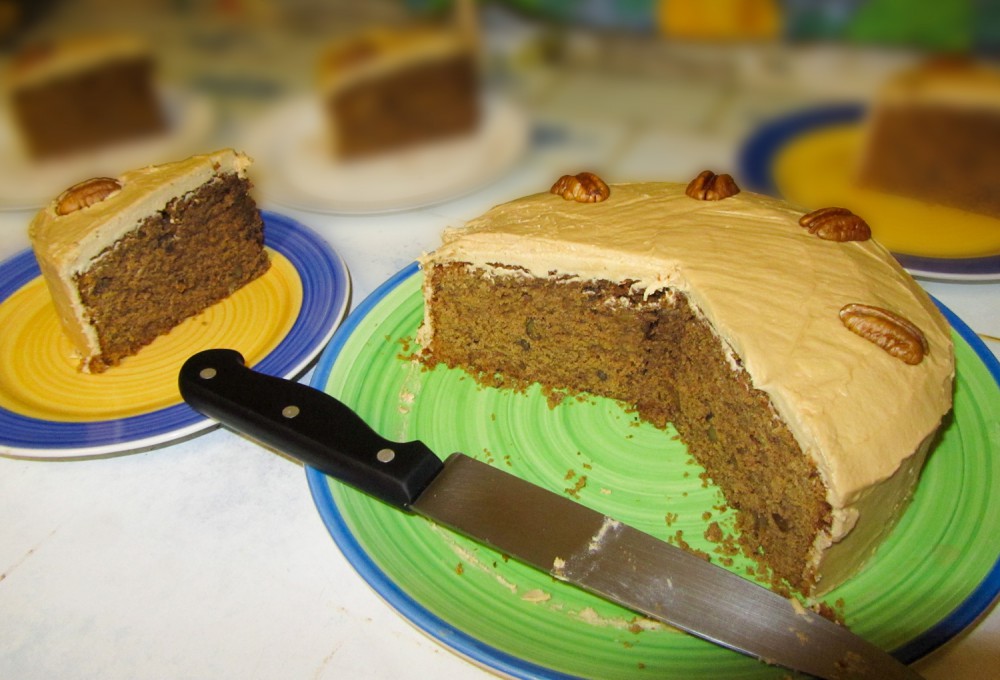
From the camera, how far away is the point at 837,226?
192 cm

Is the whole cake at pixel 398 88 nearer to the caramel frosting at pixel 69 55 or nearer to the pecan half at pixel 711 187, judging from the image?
the caramel frosting at pixel 69 55

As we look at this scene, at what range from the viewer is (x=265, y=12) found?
322 cm

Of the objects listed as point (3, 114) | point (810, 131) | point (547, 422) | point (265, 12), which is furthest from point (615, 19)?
point (3, 114)

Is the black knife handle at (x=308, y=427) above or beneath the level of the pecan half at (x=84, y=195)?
beneath

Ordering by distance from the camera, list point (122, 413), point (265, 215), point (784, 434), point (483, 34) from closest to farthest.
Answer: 1. point (784, 434)
2. point (122, 413)
3. point (265, 215)
4. point (483, 34)

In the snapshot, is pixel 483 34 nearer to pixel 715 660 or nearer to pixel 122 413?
pixel 122 413

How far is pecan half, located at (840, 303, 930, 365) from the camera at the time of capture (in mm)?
1574

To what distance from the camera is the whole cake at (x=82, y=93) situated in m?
3.52

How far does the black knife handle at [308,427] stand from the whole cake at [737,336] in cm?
51

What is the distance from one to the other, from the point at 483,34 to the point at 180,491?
2.31 meters

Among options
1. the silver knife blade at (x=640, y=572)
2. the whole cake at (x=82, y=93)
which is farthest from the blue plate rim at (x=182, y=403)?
the whole cake at (x=82, y=93)

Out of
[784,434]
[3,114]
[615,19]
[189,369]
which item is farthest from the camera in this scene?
[3,114]

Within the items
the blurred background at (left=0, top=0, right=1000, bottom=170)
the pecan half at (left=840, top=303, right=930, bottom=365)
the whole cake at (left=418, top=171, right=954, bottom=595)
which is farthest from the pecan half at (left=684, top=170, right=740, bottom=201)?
the blurred background at (left=0, top=0, right=1000, bottom=170)

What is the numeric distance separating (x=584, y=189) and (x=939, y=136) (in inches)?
60.5
